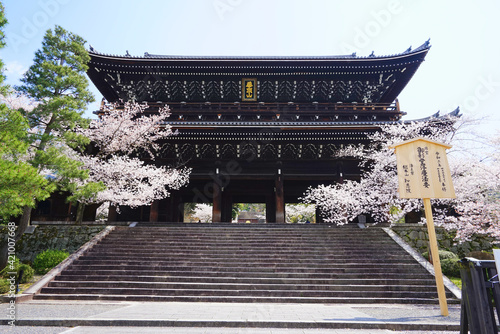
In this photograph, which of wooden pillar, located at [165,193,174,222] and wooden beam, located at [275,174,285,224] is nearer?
wooden beam, located at [275,174,285,224]

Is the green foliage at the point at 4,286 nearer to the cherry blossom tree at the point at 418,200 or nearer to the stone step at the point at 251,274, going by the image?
the stone step at the point at 251,274

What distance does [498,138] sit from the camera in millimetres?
10836

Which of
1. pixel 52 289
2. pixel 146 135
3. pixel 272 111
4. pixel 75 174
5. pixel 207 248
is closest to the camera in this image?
pixel 52 289

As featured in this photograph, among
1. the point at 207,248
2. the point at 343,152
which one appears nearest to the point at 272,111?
the point at 343,152

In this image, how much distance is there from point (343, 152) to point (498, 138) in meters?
6.21

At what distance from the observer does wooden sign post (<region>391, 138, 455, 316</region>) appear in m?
6.68

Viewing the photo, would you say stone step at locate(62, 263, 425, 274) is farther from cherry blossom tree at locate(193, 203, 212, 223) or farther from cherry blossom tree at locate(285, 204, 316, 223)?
cherry blossom tree at locate(193, 203, 212, 223)

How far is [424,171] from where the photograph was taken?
6789 mm

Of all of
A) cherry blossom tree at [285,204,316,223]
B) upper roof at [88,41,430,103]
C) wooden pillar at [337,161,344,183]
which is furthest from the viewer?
cherry blossom tree at [285,204,316,223]

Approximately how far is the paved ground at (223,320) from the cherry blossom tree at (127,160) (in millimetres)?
7091

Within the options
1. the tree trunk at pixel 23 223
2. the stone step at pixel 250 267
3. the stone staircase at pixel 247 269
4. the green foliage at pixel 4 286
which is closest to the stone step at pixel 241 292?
the stone staircase at pixel 247 269

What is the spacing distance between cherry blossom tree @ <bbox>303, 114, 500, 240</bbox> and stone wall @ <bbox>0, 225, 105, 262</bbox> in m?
11.7

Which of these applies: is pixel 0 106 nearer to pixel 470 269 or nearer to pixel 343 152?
pixel 470 269

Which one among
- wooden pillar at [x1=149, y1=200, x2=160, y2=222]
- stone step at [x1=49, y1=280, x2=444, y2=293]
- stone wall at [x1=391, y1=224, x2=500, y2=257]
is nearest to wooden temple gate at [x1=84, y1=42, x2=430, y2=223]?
wooden pillar at [x1=149, y1=200, x2=160, y2=222]
